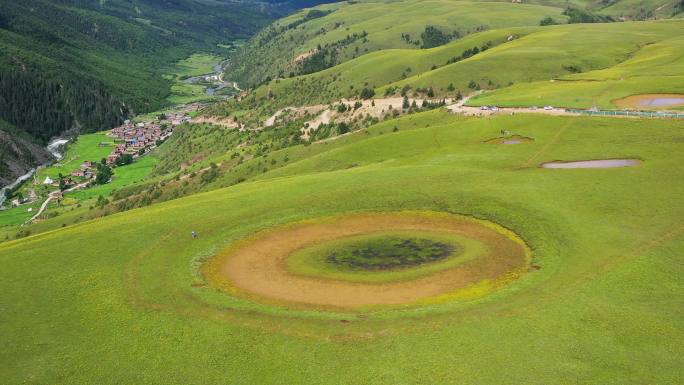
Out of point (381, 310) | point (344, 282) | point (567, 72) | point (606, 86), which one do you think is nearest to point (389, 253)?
point (344, 282)

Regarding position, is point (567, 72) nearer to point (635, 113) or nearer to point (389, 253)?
point (635, 113)

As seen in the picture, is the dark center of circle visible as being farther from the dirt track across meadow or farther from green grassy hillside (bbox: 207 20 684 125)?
green grassy hillside (bbox: 207 20 684 125)

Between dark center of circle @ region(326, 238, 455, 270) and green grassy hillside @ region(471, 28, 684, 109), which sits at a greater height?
green grassy hillside @ region(471, 28, 684, 109)

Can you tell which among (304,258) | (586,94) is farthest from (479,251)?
(586,94)

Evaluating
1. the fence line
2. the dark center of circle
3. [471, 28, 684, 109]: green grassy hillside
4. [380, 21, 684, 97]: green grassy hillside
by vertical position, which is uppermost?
[380, 21, 684, 97]: green grassy hillside

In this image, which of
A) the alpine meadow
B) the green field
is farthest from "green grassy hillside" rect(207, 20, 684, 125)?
the green field

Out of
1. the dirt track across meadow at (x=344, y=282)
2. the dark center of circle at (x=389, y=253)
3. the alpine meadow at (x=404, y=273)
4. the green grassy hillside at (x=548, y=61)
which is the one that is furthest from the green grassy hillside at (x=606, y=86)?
the dark center of circle at (x=389, y=253)

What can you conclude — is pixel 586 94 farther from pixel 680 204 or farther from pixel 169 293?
pixel 169 293
